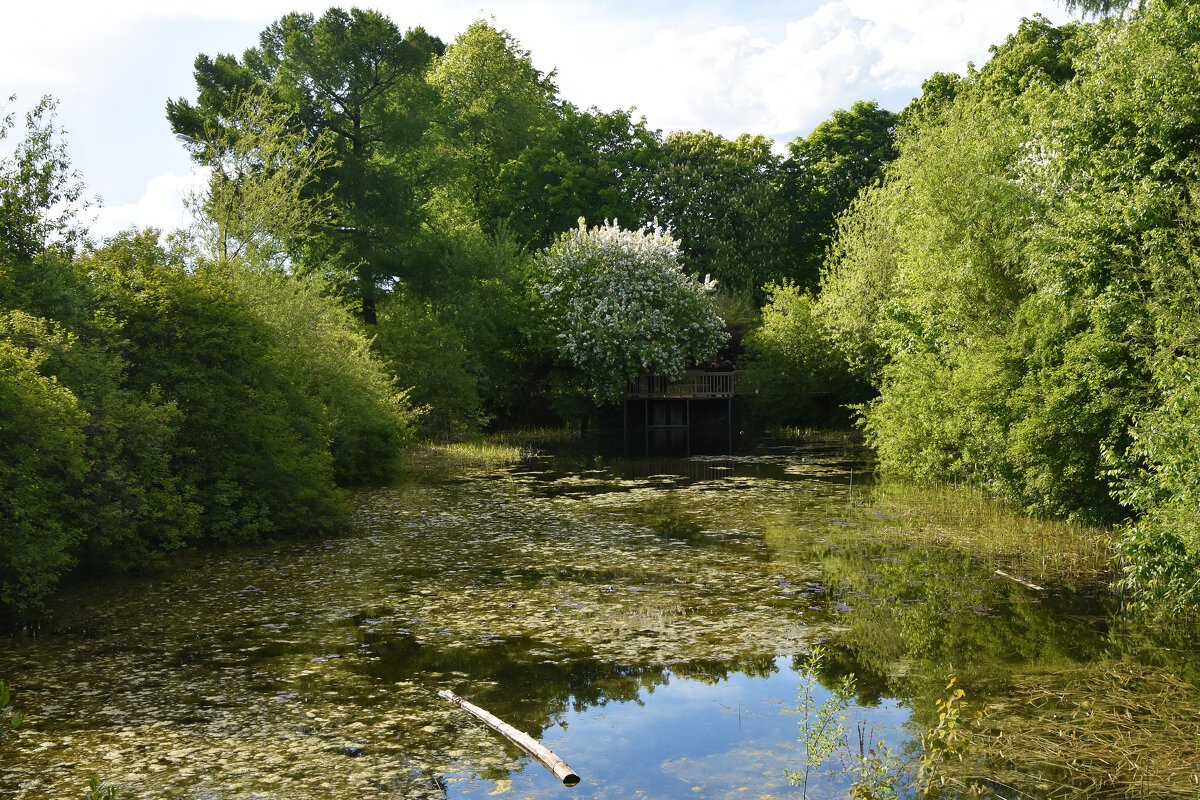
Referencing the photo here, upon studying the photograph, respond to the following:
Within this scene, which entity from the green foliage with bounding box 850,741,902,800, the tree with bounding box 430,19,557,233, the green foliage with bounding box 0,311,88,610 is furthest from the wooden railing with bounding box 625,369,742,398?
the green foliage with bounding box 850,741,902,800

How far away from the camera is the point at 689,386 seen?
3488 cm

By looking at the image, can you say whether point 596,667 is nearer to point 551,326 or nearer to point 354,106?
point 551,326

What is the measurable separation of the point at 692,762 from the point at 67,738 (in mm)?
4623

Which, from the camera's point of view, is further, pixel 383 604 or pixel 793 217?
pixel 793 217

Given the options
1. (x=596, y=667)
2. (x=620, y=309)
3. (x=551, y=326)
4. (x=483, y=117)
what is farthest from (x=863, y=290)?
(x=596, y=667)

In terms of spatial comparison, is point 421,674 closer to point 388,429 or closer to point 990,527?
point 990,527

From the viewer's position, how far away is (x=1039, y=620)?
9602mm

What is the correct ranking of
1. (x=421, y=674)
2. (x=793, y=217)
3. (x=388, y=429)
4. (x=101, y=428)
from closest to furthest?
(x=421, y=674)
(x=101, y=428)
(x=388, y=429)
(x=793, y=217)

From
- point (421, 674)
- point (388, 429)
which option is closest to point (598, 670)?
point (421, 674)

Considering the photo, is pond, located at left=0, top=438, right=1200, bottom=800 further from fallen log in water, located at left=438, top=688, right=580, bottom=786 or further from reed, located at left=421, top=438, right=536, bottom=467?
reed, located at left=421, top=438, right=536, bottom=467

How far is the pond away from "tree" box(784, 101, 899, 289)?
32.1 meters

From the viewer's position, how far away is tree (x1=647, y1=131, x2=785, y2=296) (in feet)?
144

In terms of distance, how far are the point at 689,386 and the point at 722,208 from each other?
44.8 feet

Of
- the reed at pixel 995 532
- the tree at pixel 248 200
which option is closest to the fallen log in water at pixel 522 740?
the reed at pixel 995 532
